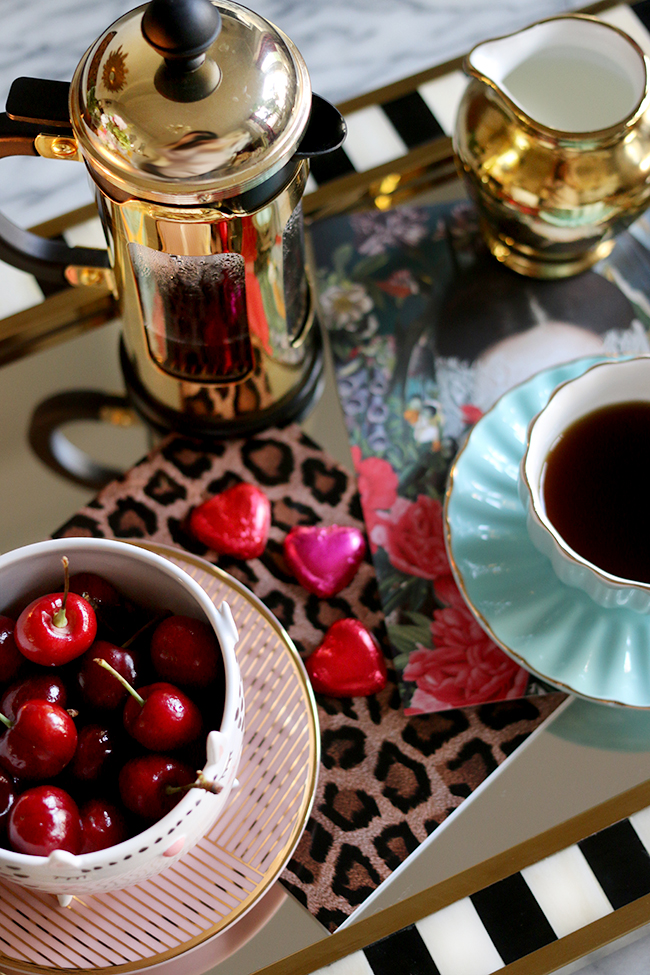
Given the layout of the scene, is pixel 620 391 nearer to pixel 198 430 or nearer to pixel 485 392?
pixel 485 392

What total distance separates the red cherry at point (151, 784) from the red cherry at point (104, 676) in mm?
34

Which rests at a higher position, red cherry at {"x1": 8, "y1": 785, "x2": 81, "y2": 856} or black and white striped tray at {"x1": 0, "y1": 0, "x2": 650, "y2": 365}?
black and white striped tray at {"x1": 0, "y1": 0, "x2": 650, "y2": 365}

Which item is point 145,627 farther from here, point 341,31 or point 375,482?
point 341,31

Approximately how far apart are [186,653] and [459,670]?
190mm

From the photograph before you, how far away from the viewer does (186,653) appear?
17.1 inches

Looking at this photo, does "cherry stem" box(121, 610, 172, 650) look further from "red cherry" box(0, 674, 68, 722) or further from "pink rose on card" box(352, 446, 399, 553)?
"pink rose on card" box(352, 446, 399, 553)

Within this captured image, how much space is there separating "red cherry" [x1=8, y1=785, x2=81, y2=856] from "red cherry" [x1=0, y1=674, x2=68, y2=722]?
42 millimetres

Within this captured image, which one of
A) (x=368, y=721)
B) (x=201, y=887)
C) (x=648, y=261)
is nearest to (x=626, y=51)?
(x=648, y=261)

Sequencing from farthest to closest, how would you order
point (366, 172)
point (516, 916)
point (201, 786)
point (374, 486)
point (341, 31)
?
point (341, 31)
point (366, 172)
point (374, 486)
point (516, 916)
point (201, 786)

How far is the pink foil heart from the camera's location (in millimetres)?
573

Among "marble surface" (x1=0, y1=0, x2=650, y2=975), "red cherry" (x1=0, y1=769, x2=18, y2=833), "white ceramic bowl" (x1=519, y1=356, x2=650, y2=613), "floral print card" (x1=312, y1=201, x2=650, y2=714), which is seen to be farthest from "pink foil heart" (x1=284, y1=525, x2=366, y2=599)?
"marble surface" (x1=0, y1=0, x2=650, y2=975)

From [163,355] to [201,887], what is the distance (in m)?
0.30

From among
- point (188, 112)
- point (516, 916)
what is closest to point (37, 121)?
point (188, 112)

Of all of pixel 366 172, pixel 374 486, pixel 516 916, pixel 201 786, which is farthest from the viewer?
pixel 366 172
